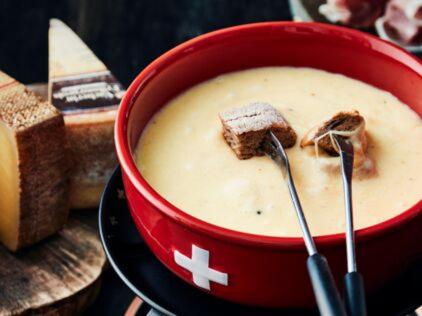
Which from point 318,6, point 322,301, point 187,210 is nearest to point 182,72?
point 187,210

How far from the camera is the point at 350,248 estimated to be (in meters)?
0.80

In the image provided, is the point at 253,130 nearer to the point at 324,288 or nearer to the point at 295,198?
the point at 295,198

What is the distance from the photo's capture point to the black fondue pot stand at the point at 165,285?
0.92 meters

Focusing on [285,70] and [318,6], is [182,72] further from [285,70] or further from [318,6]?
[318,6]

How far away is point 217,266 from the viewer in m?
0.88

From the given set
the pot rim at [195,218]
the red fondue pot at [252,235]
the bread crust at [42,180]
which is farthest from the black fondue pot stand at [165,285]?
the bread crust at [42,180]

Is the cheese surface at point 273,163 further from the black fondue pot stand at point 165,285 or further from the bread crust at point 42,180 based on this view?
the bread crust at point 42,180

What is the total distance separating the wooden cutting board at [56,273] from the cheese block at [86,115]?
0.28ft

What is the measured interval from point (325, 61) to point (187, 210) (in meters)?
0.43

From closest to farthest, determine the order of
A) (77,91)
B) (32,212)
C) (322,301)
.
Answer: (322,301)
(32,212)
(77,91)

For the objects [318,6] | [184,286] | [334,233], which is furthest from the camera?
[318,6]

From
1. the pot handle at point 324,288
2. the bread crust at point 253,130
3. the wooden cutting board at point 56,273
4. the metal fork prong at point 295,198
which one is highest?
the bread crust at point 253,130

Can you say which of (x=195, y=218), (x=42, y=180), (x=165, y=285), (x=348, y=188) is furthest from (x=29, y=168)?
(x=348, y=188)

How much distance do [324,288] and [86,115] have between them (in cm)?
81
